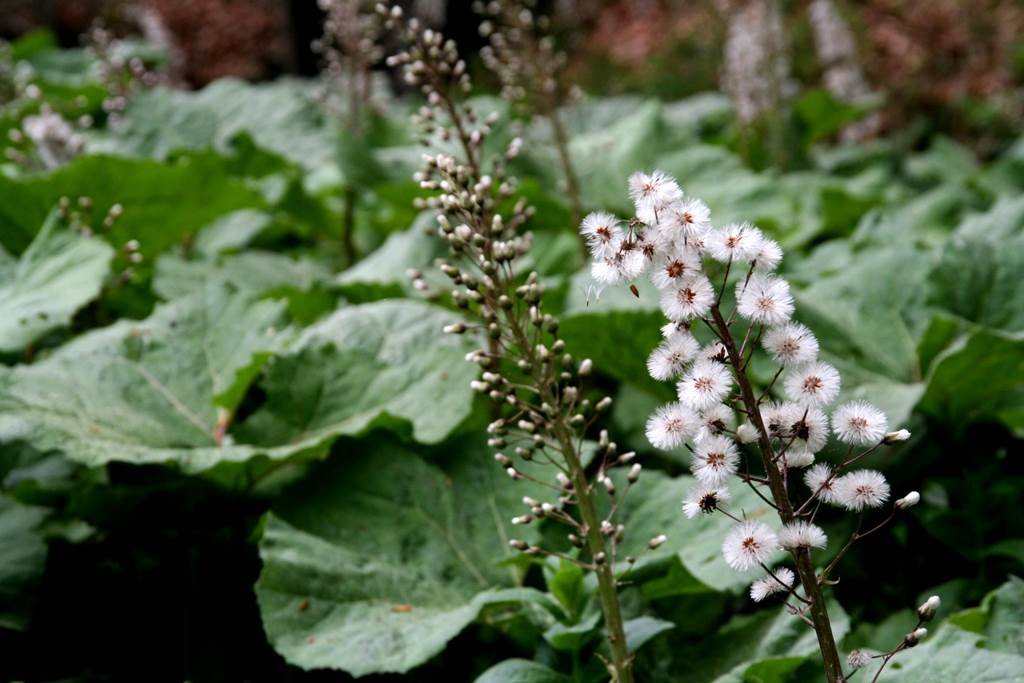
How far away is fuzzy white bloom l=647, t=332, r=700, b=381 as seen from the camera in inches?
45.9

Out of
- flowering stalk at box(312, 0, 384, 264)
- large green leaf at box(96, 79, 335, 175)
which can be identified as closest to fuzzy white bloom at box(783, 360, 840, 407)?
flowering stalk at box(312, 0, 384, 264)

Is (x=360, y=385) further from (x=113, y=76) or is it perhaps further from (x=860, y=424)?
(x=113, y=76)

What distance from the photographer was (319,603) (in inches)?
70.4

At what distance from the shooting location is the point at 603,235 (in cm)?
116

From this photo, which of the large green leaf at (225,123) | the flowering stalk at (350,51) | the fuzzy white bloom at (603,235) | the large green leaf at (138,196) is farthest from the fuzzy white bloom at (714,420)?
the large green leaf at (225,123)

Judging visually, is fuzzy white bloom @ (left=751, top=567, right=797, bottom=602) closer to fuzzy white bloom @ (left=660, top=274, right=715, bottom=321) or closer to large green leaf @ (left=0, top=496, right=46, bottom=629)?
fuzzy white bloom @ (left=660, top=274, right=715, bottom=321)

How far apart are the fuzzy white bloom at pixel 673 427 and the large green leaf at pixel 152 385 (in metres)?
0.99

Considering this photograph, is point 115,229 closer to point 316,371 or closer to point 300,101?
point 316,371

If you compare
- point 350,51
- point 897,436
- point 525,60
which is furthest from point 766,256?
point 350,51

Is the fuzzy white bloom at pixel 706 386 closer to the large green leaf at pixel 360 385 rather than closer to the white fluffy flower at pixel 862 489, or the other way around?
the white fluffy flower at pixel 862 489

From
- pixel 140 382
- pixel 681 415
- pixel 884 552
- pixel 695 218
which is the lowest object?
pixel 884 552

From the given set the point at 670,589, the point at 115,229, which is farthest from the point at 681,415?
the point at 115,229

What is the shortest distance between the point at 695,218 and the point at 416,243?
1932 millimetres

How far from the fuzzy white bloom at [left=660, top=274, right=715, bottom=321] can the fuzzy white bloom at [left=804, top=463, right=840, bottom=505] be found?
0.76 ft
